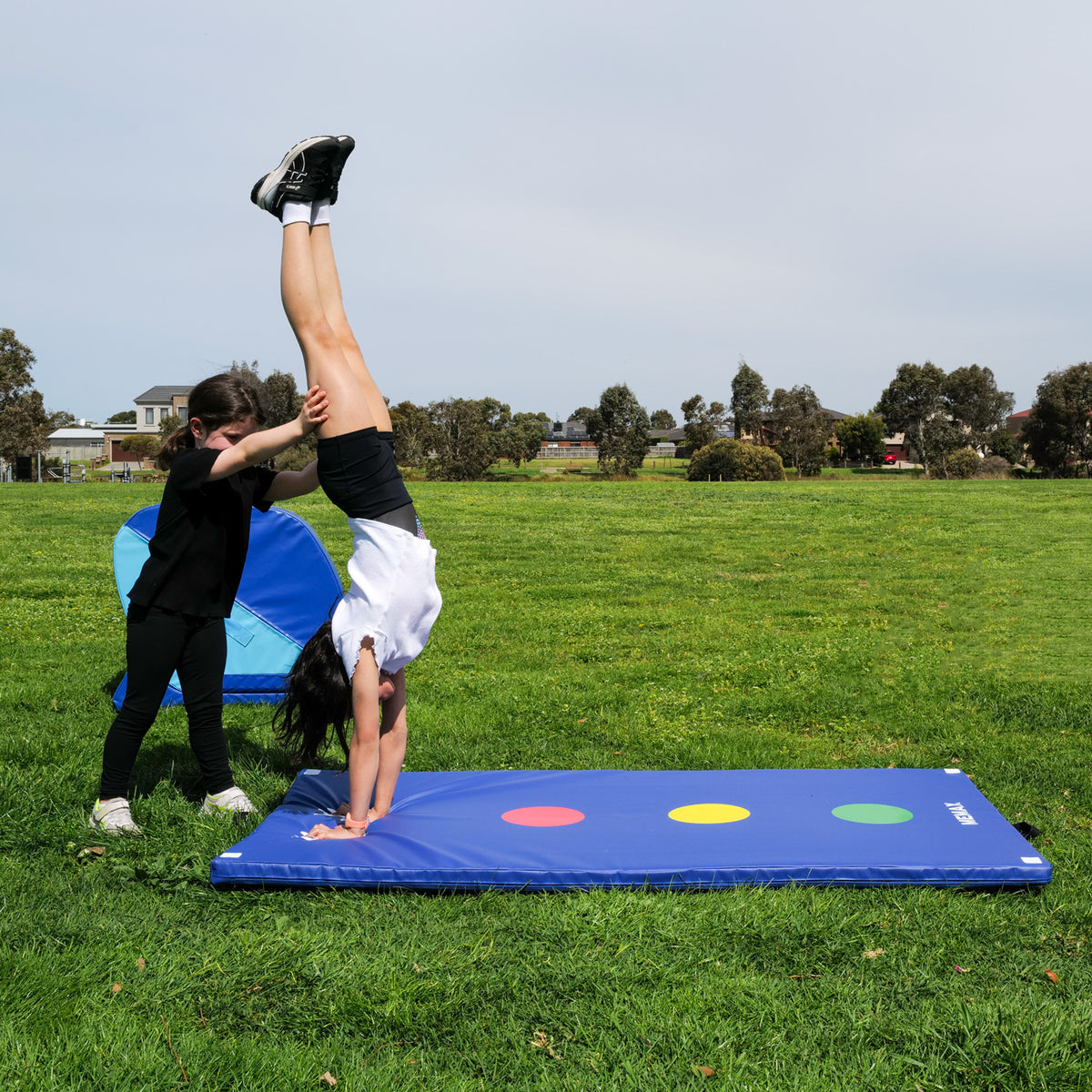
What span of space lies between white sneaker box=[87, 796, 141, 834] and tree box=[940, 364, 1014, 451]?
6909 centimetres

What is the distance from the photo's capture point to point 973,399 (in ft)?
229

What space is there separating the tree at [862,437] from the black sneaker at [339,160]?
75.6m

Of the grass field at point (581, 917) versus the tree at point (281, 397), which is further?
the tree at point (281, 397)

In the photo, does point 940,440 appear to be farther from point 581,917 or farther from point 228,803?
point 581,917

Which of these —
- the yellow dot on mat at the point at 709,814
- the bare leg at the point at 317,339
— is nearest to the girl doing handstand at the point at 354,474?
the bare leg at the point at 317,339

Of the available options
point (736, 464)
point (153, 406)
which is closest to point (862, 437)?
point (736, 464)

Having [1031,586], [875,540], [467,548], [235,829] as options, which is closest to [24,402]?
[467,548]

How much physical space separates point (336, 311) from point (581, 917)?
8.99 feet

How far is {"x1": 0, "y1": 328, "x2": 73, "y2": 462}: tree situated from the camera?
51344 mm

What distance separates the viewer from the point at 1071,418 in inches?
2050

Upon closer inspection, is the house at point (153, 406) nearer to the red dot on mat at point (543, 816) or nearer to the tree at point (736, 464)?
the tree at point (736, 464)

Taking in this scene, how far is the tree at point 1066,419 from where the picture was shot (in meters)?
52.1

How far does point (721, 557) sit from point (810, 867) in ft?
41.6

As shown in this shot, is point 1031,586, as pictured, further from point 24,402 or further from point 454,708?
point 24,402
